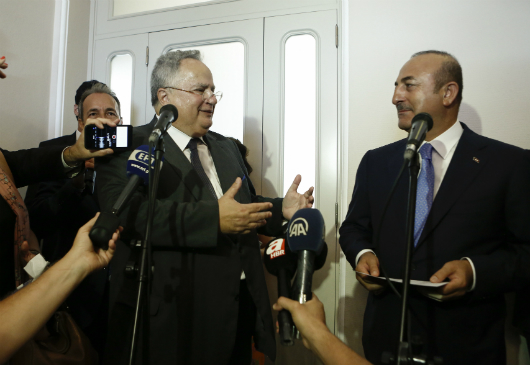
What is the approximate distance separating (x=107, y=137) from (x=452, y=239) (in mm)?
1521

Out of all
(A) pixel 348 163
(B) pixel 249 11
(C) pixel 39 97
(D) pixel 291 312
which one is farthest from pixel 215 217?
(C) pixel 39 97

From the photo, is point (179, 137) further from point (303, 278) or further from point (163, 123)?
point (303, 278)

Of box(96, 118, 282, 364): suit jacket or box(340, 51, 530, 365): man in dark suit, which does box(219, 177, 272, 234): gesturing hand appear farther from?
box(340, 51, 530, 365): man in dark suit

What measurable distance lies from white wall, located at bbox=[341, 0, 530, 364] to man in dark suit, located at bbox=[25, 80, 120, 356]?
1461mm

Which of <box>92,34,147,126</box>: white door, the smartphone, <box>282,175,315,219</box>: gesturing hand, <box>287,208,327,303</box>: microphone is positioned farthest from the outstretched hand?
<box>92,34,147,126</box>: white door

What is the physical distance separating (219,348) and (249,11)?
2.47 m

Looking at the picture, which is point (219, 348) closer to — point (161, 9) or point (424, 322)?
point (424, 322)

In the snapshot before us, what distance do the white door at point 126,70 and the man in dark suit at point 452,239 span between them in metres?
2.18

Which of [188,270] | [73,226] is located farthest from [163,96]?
[73,226]

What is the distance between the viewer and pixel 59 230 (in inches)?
91.3

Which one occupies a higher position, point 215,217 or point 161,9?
point 161,9

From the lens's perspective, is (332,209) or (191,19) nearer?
(332,209)

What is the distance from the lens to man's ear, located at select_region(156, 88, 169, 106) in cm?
197

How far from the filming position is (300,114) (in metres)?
2.83
